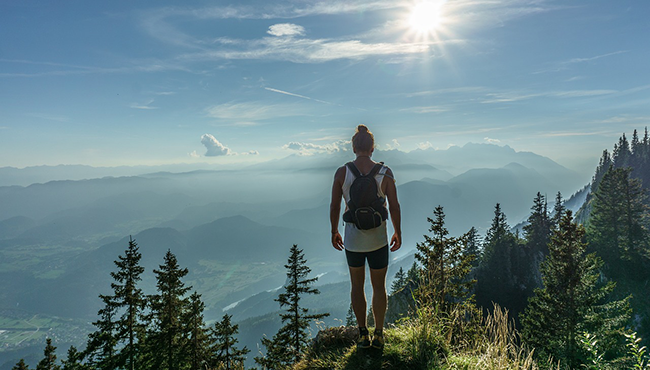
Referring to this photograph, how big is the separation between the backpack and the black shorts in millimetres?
479

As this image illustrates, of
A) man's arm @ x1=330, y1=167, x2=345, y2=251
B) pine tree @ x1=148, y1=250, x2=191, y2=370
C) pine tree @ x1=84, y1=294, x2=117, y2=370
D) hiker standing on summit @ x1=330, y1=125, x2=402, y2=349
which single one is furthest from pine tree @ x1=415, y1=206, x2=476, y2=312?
pine tree @ x1=84, y1=294, x2=117, y2=370

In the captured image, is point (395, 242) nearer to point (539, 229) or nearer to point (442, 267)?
point (442, 267)

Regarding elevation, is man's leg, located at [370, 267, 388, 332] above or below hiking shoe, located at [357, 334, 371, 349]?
above

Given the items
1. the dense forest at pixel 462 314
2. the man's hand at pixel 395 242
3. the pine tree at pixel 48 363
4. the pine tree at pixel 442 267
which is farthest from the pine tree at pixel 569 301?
the pine tree at pixel 48 363

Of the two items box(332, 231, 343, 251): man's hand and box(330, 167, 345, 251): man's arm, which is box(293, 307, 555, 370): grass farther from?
box(330, 167, 345, 251): man's arm

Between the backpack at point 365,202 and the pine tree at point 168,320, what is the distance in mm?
16934

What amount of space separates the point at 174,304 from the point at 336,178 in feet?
59.2

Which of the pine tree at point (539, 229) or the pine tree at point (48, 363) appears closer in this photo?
the pine tree at point (48, 363)

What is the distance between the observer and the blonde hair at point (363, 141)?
5.07 metres

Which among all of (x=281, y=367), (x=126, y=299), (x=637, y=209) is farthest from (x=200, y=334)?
(x=637, y=209)

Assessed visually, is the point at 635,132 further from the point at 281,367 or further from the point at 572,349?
the point at 281,367

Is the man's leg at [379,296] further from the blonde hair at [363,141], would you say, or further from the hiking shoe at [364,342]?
the blonde hair at [363,141]

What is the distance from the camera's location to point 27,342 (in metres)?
198

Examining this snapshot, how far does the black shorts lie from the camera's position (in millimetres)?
5051
